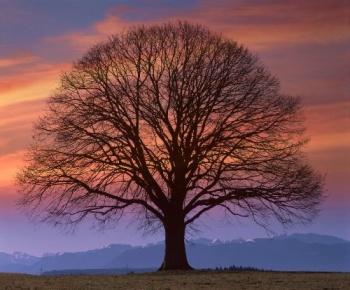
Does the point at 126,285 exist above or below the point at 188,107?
below

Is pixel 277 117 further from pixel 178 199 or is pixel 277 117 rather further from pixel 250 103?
pixel 178 199

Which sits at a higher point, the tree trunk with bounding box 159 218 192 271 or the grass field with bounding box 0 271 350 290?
the tree trunk with bounding box 159 218 192 271

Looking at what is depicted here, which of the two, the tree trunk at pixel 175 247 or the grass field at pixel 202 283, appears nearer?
the grass field at pixel 202 283

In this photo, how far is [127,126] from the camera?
50781 mm

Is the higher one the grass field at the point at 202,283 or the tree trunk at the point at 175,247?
the tree trunk at the point at 175,247

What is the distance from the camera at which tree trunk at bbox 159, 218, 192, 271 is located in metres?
50.0

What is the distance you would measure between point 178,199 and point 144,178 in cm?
276

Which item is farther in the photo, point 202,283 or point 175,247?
point 175,247

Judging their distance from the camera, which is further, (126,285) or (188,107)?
(188,107)

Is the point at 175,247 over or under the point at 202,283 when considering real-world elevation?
over

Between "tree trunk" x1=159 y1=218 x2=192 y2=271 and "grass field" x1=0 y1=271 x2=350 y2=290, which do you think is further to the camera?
"tree trunk" x1=159 y1=218 x2=192 y2=271

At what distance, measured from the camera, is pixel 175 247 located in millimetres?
50562

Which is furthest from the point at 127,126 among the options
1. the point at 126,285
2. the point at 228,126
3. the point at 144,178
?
the point at 126,285

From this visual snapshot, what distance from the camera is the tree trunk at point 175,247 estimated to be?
50.0 m
